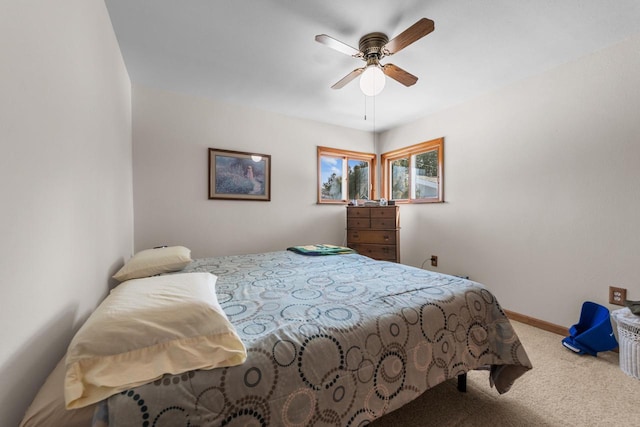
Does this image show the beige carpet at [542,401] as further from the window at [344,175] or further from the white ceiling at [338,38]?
the window at [344,175]

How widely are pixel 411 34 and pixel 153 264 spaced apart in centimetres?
227

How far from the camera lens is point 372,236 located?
11.3ft

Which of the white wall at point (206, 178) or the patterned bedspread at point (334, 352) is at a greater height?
the white wall at point (206, 178)

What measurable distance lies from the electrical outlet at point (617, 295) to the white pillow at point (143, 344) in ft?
9.42

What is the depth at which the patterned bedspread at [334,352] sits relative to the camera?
2.27 feet

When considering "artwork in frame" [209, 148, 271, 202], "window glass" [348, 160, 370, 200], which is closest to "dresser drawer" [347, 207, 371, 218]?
"window glass" [348, 160, 370, 200]

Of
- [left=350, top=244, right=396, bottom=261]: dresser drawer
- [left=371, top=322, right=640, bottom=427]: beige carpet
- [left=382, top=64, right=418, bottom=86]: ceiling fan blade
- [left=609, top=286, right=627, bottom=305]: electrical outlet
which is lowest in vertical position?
[left=371, top=322, right=640, bottom=427]: beige carpet

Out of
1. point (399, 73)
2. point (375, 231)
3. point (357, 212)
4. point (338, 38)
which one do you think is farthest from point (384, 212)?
point (338, 38)

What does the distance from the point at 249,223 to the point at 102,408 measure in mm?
2647

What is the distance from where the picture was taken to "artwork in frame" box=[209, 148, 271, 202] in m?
2.98

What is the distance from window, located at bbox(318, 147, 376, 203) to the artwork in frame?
2.87 ft

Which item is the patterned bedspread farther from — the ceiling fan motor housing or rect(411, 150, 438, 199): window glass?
rect(411, 150, 438, 199): window glass

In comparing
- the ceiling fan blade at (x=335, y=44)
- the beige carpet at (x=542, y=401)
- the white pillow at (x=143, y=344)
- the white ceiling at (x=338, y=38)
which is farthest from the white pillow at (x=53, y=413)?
the white ceiling at (x=338, y=38)

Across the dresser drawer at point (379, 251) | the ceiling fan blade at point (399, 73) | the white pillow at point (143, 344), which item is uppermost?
the ceiling fan blade at point (399, 73)
